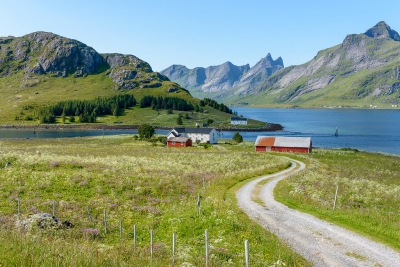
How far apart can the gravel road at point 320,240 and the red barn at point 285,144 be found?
70578 millimetres

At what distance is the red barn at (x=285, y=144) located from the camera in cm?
9262

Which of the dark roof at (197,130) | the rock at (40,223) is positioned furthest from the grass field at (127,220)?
the dark roof at (197,130)

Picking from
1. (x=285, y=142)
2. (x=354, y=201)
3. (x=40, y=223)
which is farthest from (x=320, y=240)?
(x=285, y=142)

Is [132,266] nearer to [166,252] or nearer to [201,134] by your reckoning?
[166,252]

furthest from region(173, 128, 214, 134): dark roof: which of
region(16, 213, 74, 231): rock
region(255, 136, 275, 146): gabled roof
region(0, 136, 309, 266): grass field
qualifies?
region(16, 213, 74, 231): rock

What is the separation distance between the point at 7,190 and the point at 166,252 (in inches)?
860

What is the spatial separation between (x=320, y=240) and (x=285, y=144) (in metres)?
79.1

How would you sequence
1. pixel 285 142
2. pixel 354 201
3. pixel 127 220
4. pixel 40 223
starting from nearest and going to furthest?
pixel 40 223
pixel 127 220
pixel 354 201
pixel 285 142

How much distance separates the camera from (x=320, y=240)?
18.2m

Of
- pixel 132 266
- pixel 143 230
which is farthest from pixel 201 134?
pixel 132 266

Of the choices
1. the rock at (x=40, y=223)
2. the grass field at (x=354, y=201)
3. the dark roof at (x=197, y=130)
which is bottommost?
the grass field at (x=354, y=201)

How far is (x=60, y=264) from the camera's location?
29.3ft

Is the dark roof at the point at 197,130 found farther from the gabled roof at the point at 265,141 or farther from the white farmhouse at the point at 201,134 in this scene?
the gabled roof at the point at 265,141

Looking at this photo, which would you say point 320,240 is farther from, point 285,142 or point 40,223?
point 285,142
